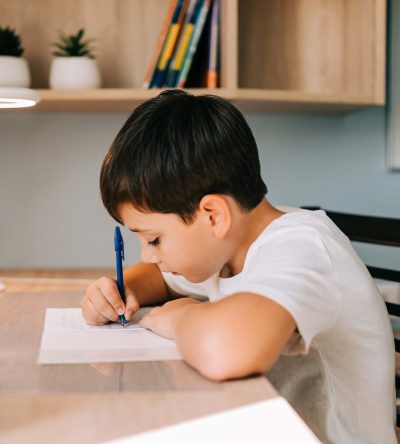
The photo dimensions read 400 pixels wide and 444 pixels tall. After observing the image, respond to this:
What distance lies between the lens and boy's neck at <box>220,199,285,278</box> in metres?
1.07

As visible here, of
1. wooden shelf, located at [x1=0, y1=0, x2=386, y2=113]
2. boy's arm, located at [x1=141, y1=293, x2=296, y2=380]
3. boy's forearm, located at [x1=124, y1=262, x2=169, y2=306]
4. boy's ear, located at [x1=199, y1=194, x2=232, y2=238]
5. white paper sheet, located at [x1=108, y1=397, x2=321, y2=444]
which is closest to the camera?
white paper sheet, located at [x1=108, y1=397, x2=321, y2=444]

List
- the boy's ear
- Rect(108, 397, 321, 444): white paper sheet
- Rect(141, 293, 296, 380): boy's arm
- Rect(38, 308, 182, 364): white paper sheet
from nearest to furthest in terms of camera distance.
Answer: Rect(108, 397, 321, 444): white paper sheet
Rect(141, 293, 296, 380): boy's arm
Rect(38, 308, 182, 364): white paper sheet
the boy's ear

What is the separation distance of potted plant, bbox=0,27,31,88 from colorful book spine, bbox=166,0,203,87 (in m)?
0.36

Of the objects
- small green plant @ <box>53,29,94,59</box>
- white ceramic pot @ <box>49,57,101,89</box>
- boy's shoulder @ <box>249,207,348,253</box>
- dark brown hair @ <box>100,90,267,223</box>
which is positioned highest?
small green plant @ <box>53,29,94,59</box>

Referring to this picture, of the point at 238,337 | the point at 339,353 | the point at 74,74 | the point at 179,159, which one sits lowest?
the point at 339,353

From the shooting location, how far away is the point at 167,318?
0.99 metres

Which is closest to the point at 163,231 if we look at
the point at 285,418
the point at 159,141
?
the point at 159,141

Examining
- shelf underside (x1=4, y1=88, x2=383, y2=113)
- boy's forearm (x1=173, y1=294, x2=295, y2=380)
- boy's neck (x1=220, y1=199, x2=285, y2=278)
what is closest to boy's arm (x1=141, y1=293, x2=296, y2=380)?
boy's forearm (x1=173, y1=294, x2=295, y2=380)

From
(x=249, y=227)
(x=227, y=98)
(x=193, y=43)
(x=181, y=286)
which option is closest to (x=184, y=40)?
(x=193, y=43)

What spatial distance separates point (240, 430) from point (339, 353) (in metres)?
0.41

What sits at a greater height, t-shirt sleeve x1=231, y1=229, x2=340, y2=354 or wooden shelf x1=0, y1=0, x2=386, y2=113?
wooden shelf x1=0, y1=0, x2=386, y2=113

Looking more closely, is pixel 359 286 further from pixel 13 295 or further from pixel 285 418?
pixel 13 295

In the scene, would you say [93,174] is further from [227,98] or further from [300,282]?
[300,282]

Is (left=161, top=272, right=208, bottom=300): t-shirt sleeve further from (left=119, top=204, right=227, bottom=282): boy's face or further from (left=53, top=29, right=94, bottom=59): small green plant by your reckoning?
(left=53, top=29, right=94, bottom=59): small green plant
